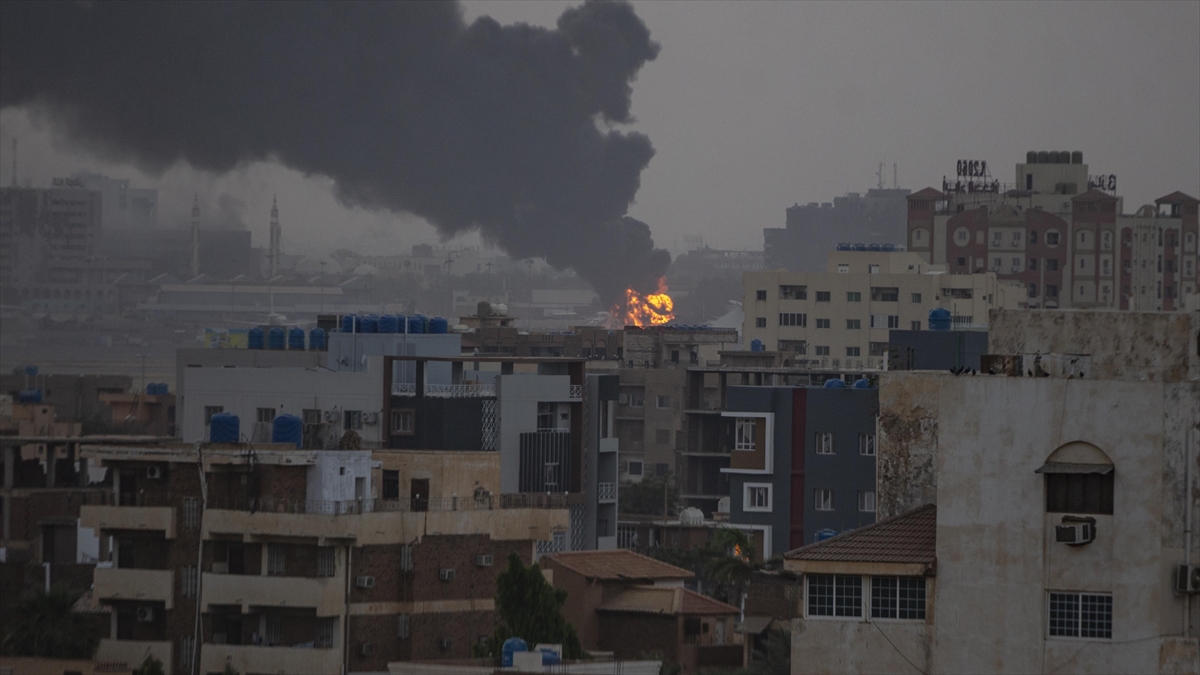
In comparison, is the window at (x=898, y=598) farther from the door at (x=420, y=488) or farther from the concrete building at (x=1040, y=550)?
the door at (x=420, y=488)

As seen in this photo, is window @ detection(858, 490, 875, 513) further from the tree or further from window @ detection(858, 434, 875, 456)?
the tree

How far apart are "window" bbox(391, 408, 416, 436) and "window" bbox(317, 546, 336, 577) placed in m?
13.2

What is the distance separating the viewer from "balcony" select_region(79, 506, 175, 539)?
25.2m

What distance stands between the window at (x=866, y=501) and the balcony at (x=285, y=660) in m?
14.5

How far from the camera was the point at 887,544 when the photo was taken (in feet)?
44.4

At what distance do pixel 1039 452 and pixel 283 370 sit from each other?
27.1 meters

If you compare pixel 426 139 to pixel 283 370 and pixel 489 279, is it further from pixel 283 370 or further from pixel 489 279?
pixel 283 370

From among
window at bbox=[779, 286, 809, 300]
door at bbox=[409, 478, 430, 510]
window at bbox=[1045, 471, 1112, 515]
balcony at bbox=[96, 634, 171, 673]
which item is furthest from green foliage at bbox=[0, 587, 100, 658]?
window at bbox=[779, 286, 809, 300]

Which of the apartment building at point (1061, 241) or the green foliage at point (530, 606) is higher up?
the apartment building at point (1061, 241)

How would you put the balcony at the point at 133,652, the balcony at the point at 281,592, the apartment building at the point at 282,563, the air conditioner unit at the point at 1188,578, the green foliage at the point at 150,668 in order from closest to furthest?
the air conditioner unit at the point at 1188,578, the green foliage at the point at 150,668, the balcony at the point at 281,592, the apartment building at the point at 282,563, the balcony at the point at 133,652

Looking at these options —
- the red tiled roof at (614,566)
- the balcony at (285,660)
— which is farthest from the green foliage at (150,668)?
the red tiled roof at (614,566)

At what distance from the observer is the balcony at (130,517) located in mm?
25191

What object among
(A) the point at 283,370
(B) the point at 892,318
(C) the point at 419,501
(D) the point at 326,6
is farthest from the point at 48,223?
(C) the point at 419,501

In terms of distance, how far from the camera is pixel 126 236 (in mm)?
115562
